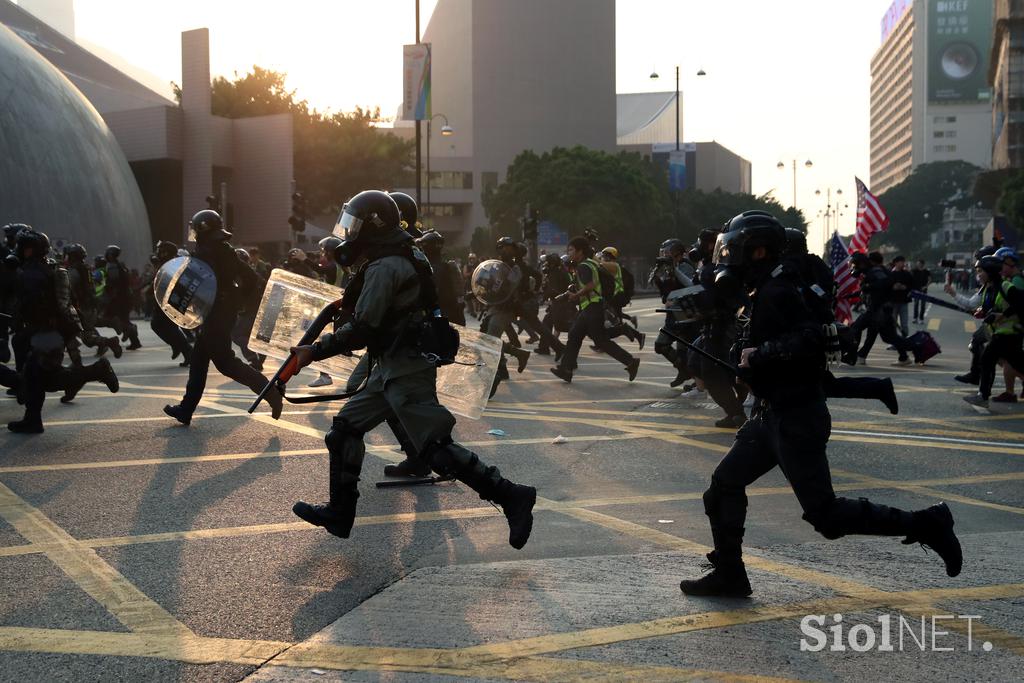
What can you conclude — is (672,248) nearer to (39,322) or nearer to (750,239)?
(39,322)

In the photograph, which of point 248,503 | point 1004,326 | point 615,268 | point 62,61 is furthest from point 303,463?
point 62,61

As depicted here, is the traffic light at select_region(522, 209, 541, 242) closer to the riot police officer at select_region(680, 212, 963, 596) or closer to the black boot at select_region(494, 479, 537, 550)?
the black boot at select_region(494, 479, 537, 550)

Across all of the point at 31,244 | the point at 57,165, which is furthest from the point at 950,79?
the point at 31,244

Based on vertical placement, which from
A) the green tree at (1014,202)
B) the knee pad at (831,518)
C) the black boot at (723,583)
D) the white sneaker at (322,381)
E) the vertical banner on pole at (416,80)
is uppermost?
the vertical banner on pole at (416,80)

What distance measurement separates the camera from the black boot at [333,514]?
5.32 m

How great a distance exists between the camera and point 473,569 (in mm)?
5016

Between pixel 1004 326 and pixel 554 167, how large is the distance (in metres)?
61.4

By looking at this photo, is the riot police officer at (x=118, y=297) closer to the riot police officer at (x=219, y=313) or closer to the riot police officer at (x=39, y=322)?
the riot police officer at (x=39, y=322)

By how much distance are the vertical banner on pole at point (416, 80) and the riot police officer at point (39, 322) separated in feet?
59.6

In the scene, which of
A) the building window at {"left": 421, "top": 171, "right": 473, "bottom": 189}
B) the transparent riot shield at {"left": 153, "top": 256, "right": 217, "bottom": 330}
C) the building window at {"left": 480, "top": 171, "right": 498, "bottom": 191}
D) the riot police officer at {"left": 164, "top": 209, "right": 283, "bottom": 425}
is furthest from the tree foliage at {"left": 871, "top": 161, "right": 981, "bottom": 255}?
the transparent riot shield at {"left": 153, "top": 256, "right": 217, "bottom": 330}

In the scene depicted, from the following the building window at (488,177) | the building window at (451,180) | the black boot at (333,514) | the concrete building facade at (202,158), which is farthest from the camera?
the building window at (451,180)

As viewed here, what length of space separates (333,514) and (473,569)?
75 cm

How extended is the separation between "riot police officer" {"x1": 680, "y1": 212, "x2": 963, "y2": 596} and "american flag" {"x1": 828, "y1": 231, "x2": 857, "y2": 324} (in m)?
11.0

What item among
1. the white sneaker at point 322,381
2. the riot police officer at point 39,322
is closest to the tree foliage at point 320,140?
the white sneaker at point 322,381
